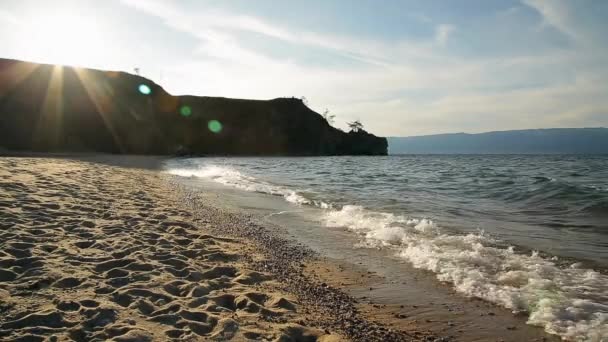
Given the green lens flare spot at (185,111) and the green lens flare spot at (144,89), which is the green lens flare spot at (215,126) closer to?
the green lens flare spot at (185,111)

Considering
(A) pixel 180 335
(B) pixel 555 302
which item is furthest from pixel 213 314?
(B) pixel 555 302

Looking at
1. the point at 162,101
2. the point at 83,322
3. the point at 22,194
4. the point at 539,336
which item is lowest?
the point at 539,336

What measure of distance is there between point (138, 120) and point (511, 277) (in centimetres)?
6935

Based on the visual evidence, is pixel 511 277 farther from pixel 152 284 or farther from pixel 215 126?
pixel 215 126

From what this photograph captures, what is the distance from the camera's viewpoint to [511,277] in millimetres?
5758

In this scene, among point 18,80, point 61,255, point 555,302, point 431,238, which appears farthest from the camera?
point 18,80

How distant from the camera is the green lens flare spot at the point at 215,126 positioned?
83.6m

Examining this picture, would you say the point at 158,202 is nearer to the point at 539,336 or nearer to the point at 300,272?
the point at 300,272

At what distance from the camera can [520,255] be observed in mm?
7016

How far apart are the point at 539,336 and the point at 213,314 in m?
3.62

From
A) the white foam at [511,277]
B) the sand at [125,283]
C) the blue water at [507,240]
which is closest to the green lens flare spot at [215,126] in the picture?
Answer: the blue water at [507,240]

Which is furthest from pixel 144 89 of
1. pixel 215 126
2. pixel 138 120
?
pixel 215 126

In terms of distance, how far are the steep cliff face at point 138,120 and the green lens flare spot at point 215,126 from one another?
227 millimetres

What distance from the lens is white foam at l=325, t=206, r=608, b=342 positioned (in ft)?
14.5
